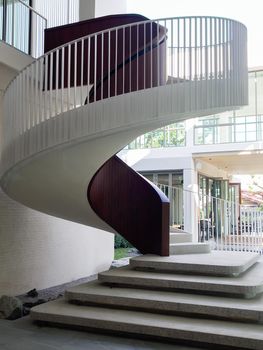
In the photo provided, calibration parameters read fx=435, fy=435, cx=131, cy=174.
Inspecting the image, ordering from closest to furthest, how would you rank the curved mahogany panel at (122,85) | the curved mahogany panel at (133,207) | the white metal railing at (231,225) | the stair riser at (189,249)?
1. the curved mahogany panel at (122,85)
2. the curved mahogany panel at (133,207)
3. the stair riser at (189,249)
4. the white metal railing at (231,225)

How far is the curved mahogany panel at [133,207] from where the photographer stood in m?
7.40

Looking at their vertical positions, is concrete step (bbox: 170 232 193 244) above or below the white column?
below

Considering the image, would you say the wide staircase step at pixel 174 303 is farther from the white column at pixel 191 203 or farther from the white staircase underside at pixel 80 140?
the white column at pixel 191 203

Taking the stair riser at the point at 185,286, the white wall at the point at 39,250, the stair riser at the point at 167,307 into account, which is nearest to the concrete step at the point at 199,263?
the stair riser at the point at 185,286

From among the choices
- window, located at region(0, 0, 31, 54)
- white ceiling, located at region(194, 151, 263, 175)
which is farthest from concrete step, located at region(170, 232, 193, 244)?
white ceiling, located at region(194, 151, 263, 175)

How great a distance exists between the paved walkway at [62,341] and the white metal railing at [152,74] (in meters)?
2.23

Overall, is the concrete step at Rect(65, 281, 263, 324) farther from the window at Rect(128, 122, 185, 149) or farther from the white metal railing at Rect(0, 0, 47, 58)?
the window at Rect(128, 122, 185, 149)

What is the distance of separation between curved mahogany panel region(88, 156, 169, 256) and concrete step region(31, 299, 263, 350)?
6.44 ft

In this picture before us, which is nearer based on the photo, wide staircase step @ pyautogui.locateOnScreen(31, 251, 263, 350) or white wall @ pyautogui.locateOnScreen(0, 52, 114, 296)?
wide staircase step @ pyautogui.locateOnScreen(31, 251, 263, 350)

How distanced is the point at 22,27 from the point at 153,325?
624 cm

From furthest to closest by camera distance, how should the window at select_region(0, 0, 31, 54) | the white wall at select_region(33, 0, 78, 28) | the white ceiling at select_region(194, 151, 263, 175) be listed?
the white ceiling at select_region(194, 151, 263, 175)
the white wall at select_region(33, 0, 78, 28)
the window at select_region(0, 0, 31, 54)

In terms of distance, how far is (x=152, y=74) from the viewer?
5828 millimetres

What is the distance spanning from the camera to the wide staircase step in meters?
4.84

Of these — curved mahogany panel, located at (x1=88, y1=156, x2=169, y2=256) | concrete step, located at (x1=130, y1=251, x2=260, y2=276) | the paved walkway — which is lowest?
the paved walkway
